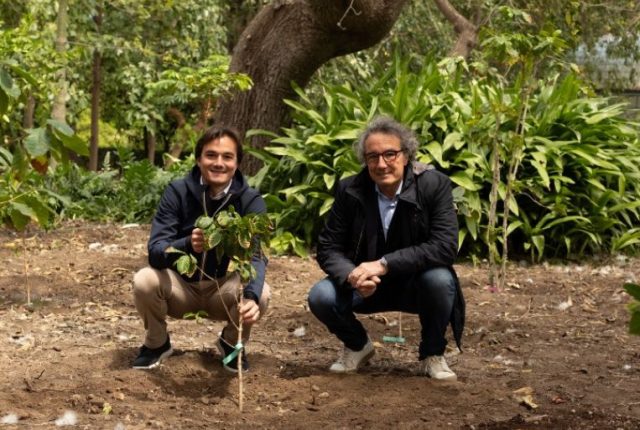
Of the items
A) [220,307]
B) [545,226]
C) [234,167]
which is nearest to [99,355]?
[220,307]

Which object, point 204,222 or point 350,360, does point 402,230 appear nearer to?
point 350,360

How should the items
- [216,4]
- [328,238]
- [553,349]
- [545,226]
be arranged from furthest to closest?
[216,4], [545,226], [553,349], [328,238]

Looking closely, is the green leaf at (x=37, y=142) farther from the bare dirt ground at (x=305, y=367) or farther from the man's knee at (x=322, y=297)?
the man's knee at (x=322, y=297)

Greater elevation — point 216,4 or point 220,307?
point 216,4

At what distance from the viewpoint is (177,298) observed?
4469mm

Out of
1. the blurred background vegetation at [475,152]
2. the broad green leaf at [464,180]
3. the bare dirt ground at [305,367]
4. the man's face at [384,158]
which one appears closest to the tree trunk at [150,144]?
the blurred background vegetation at [475,152]

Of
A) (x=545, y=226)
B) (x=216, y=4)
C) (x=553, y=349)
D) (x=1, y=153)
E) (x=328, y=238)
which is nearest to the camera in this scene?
(x=1, y=153)

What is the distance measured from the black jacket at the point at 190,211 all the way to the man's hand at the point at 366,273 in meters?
0.38

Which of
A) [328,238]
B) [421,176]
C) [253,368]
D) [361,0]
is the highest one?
[361,0]

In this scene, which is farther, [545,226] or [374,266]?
[545,226]

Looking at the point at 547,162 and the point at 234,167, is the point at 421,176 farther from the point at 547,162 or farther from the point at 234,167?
the point at 547,162

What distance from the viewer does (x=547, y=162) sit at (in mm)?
8484

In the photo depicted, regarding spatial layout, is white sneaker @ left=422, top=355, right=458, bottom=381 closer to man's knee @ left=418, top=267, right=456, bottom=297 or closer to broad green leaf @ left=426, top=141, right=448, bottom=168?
man's knee @ left=418, top=267, right=456, bottom=297

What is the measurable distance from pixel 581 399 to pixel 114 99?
18.1 metres
